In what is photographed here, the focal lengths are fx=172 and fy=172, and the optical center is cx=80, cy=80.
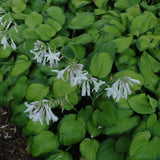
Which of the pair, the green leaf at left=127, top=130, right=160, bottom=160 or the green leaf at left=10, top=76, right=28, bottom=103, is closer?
the green leaf at left=127, top=130, right=160, bottom=160

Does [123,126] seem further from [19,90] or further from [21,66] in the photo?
[21,66]

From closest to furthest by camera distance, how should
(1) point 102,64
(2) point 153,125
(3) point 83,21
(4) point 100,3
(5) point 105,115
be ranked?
1. (2) point 153,125
2. (5) point 105,115
3. (1) point 102,64
4. (3) point 83,21
5. (4) point 100,3

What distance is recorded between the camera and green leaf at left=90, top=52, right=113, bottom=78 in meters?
2.26

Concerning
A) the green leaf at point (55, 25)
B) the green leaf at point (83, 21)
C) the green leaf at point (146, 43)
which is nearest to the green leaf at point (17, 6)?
the green leaf at point (55, 25)

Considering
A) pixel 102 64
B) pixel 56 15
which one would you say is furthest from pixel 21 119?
pixel 56 15

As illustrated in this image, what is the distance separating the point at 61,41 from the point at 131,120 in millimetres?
1623

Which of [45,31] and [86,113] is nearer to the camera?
[86,113]

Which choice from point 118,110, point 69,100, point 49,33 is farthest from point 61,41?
point 118,110

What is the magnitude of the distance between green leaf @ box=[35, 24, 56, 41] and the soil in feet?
5.11

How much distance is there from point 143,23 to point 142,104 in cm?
142

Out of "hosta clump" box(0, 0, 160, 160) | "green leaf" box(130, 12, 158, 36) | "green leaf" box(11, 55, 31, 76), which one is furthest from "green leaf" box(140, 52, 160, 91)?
"green leaf" box(11, 55, 31, 76)

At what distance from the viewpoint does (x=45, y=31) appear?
2.92 metres

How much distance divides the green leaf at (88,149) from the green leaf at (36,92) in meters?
0.81

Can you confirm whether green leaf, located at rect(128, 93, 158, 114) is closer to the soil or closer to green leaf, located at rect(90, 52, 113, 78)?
green leaf, located at rect(90, 52, 113, 78)
